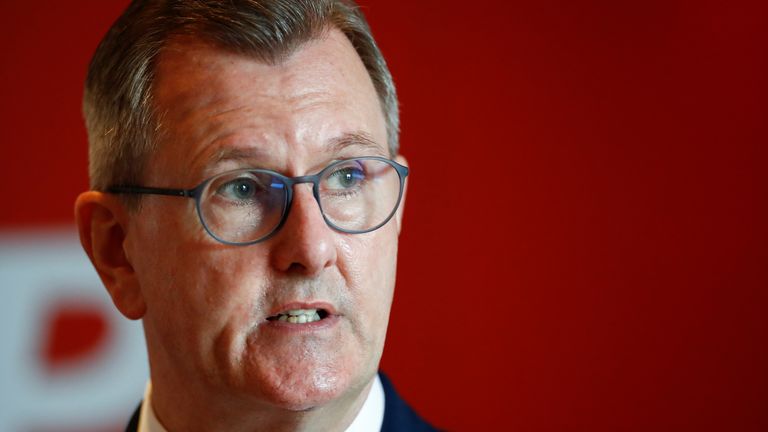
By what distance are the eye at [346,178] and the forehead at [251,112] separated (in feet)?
0.08

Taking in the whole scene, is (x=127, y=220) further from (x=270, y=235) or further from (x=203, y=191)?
(x=270, y=235)

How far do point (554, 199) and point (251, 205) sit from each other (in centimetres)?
124

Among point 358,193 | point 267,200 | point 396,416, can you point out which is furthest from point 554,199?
point 267,200

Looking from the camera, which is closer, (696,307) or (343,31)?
(343,31)

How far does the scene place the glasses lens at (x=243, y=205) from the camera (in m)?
1.34

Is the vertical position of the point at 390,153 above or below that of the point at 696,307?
above

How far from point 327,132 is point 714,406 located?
59.7 inches

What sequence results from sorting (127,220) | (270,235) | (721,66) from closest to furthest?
(270,235)
(127,220)
(721,66)

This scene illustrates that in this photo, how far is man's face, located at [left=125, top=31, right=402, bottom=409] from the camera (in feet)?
4.29

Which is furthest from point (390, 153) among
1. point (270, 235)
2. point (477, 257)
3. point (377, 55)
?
point (477, 257)

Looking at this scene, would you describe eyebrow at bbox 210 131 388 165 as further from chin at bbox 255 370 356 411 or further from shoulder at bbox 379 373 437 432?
shoulder at bbox 379 373 437 432

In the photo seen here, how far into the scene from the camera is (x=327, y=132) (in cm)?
138

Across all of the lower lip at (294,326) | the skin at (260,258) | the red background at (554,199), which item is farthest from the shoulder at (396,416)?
the red background at (554,199)

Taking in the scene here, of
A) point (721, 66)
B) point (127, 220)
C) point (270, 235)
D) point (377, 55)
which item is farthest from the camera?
point (721, 66)
